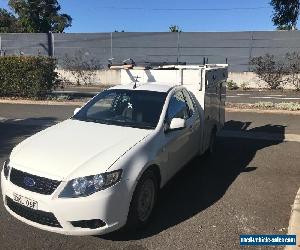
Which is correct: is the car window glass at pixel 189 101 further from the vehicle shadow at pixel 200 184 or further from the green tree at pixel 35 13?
the green tree at pixel 35 13

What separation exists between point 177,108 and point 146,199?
1.85m

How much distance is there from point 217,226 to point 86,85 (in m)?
21.3

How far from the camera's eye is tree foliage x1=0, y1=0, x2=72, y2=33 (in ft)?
151

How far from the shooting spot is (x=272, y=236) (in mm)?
4695

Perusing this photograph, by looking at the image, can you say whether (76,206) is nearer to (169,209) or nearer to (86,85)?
(169,209)

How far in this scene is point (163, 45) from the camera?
2614 centimetres

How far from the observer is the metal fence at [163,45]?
24.0 m

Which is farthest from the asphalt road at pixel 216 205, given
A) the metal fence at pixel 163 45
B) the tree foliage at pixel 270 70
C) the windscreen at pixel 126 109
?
the metal fence at pixel 163 45

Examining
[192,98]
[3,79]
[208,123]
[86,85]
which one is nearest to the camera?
[192,98]

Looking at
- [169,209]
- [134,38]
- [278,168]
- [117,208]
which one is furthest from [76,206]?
[134,38]

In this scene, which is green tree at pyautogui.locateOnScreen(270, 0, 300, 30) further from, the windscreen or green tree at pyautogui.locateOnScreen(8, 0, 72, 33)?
green tree at pyautogui.locateOnScreen(8, 0, 72, 33)

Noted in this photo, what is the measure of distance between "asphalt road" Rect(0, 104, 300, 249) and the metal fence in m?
16.0

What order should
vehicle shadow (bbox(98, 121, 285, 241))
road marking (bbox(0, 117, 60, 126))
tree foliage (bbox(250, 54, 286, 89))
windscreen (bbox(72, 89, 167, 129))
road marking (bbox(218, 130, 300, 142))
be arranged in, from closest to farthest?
vehicle shadow (bbox(98, 121, 285, 241)) → windscreen (bbox(72, 89, 167, 129)) → road marking (bbox(218, 130, 300, 142)) → road marking (bbox(0, 117, 60, 126)) → tree foliage (bbox(250, 54, 286, 89))

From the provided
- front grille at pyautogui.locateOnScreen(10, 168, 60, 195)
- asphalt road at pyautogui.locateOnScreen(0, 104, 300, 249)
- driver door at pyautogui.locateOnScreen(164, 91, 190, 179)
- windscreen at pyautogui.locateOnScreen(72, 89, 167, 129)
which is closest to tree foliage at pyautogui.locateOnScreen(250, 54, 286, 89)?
asphalt road at pyautogui.locateOnScreen(0, 104, 300, 249)
